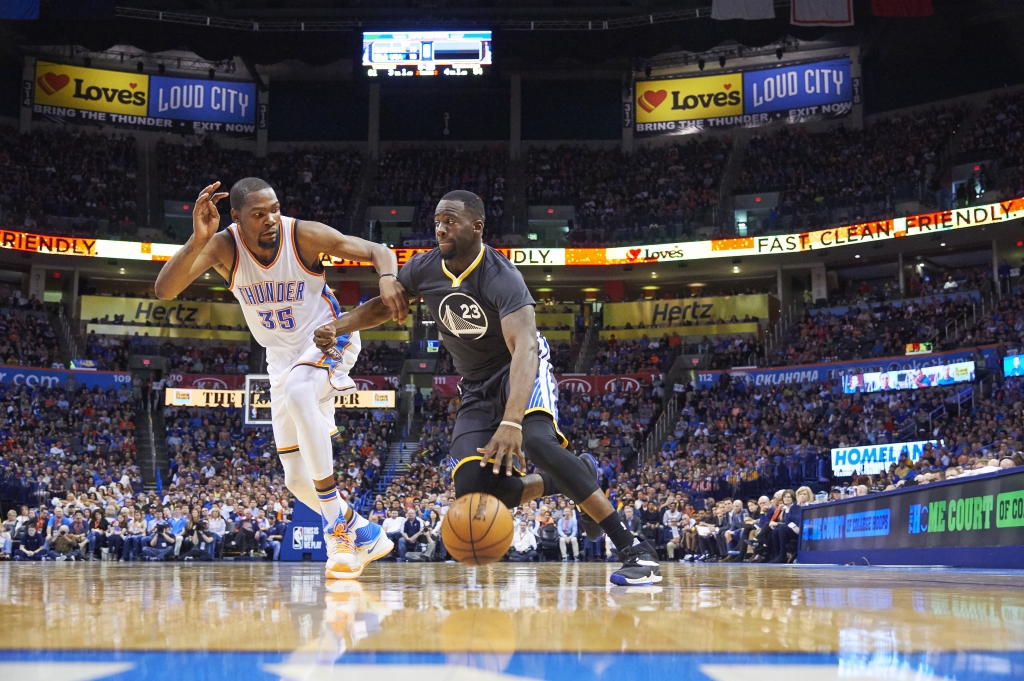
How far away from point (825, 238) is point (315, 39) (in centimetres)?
1651

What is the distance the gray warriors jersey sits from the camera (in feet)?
14.6

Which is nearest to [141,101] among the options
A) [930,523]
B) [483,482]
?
[930,523]

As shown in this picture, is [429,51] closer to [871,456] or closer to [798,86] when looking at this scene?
[798,86]

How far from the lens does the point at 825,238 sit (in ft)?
90.8

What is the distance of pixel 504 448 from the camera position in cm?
388

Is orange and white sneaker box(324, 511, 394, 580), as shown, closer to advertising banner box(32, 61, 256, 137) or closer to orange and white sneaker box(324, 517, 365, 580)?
orange and white sneaker box(324, 517, 365, 580)

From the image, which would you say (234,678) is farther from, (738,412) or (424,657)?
(738,412)

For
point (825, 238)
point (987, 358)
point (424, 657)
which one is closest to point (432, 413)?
point (825, 238)

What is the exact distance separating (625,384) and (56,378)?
1605 centimetres

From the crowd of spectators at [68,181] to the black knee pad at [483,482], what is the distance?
27490mm

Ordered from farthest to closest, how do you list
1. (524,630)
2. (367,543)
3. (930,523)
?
1. (930,523)
2. (367,543)
3. (524,630)

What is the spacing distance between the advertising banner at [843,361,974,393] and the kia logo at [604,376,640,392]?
5.98 metres

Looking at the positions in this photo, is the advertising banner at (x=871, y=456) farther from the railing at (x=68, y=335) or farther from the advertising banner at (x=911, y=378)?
the railing at (x=68, y=335)

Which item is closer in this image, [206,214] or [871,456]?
[206,214]
